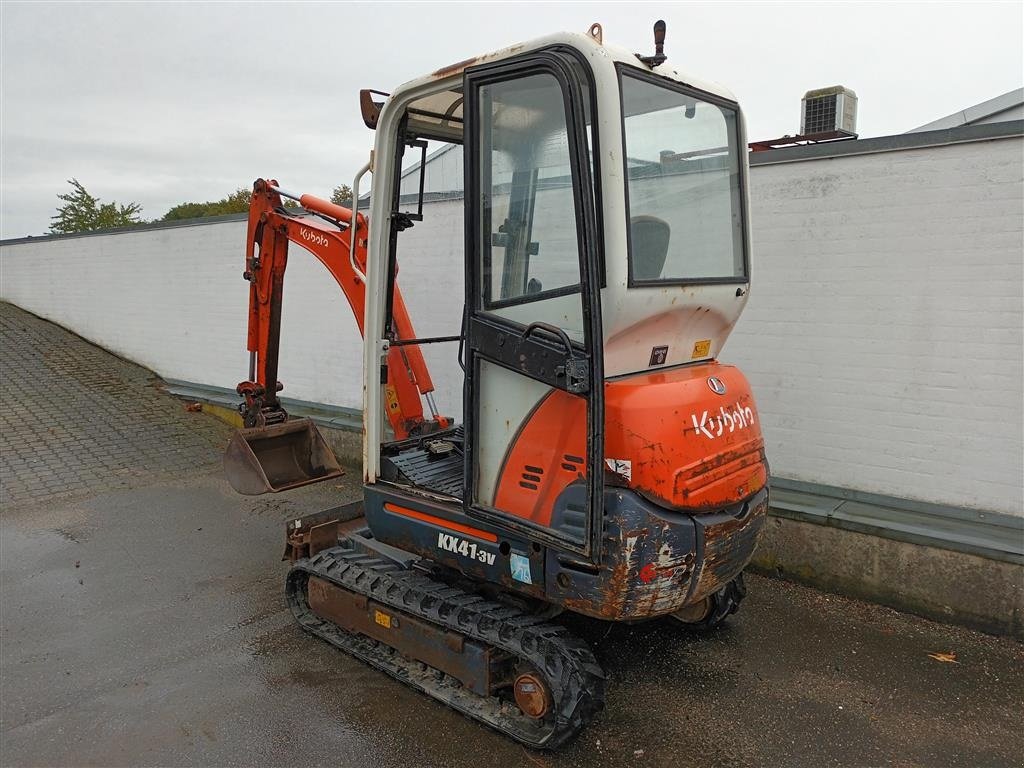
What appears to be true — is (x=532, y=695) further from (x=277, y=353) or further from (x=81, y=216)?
(x=81, y=216)

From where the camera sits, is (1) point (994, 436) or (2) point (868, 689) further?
(1) point (994, 436)

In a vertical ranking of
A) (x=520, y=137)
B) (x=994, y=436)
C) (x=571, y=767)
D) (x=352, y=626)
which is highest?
(x=520, y=137)

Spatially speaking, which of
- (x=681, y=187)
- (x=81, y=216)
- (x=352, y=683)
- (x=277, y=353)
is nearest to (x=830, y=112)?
(x=681, y=187)

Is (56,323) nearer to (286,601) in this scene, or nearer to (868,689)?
(286,601)

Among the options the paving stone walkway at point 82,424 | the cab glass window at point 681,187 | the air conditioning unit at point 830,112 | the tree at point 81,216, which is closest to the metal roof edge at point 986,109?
the air conditioning unit at point 830,112

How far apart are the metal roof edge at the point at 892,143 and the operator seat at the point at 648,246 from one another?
8.11 ft

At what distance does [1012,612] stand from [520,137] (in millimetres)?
3705

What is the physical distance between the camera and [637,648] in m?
4.05

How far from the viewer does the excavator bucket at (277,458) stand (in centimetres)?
471

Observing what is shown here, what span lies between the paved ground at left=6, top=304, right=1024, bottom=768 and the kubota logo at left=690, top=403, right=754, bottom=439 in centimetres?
139

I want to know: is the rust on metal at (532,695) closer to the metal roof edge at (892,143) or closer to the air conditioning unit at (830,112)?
the metal roof edge at (892,143)

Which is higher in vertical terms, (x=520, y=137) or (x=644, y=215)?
(x=520, y=137)

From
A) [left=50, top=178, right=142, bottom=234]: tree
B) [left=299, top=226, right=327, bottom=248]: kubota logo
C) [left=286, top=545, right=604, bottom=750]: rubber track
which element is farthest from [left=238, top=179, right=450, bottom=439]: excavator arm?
[left=50, top=178, right=142, bottom=234]: tree

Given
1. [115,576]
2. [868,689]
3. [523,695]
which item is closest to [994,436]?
[868,689]
